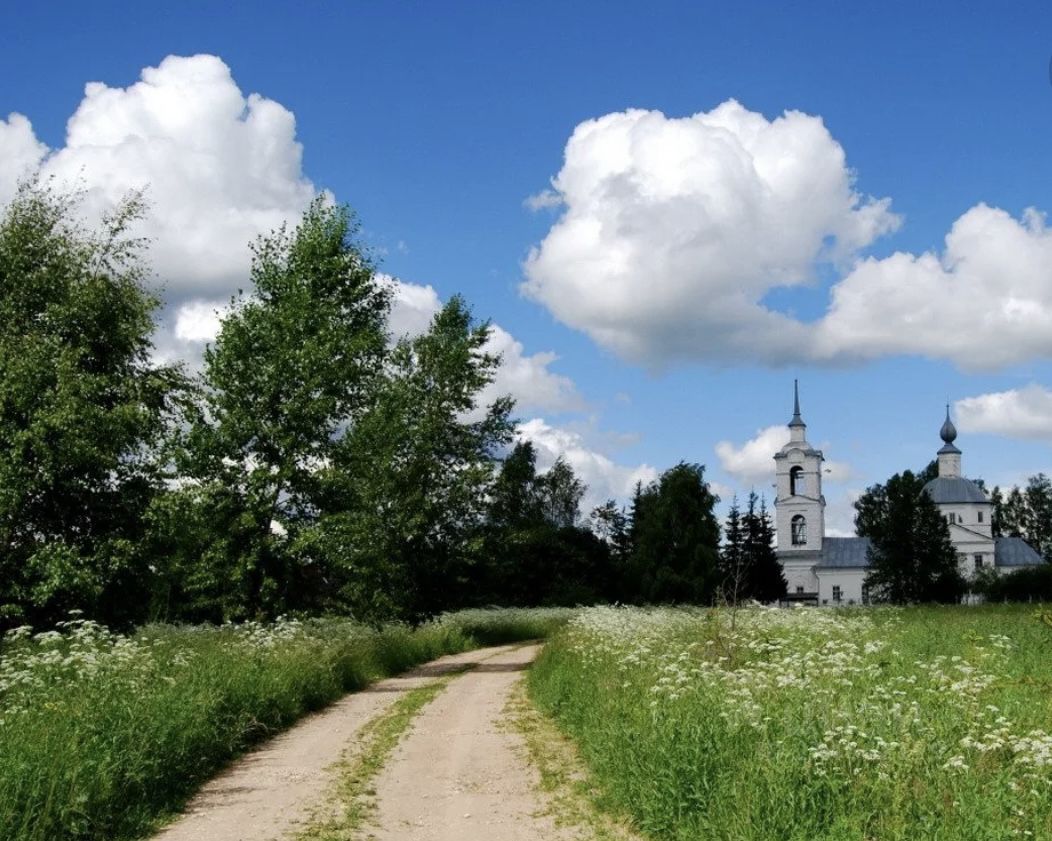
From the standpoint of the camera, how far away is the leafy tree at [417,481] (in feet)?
95.3

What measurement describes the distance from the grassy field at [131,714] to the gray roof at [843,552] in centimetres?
12026

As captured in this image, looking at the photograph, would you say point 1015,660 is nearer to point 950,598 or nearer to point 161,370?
point 161,370

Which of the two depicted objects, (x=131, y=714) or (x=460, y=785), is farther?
(x=131, y=714)

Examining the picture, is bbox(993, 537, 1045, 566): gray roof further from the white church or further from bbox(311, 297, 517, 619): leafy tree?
bbox(311, 297, 517, 619): leafy tree

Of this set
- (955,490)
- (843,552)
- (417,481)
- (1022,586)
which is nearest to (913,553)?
(1022,586)

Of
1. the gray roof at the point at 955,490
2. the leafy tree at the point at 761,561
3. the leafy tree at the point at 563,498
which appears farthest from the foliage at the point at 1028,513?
the leafy tree at the point at 563,498

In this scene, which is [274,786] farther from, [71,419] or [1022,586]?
[1022,586]

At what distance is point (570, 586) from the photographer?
250 ft

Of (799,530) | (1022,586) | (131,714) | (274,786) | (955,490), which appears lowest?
(274,786)

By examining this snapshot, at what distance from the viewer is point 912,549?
92.3m

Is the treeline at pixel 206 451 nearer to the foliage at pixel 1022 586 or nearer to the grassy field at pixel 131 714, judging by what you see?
the grassy field at pixel 131 714

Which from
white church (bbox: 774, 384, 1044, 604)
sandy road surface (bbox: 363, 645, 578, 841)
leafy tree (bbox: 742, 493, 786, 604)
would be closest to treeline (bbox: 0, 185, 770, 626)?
sandy road surface (bbox: 363, 645, 578, 841)

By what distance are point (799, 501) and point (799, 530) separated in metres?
3.87

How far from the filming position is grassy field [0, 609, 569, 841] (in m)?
9.20
